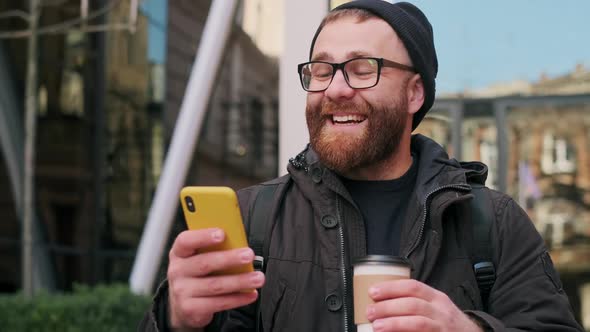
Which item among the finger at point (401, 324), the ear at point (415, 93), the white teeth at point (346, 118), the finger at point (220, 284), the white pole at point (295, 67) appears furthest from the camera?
the white pole at point (295, 67)

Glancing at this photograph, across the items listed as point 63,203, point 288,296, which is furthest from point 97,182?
point 288,296

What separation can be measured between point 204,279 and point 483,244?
0.65 m

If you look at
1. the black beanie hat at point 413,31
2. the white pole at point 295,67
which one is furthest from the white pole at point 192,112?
the black beanie hat at point 413,31

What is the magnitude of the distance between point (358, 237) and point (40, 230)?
12972 millimetres

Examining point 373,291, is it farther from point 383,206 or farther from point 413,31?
point 413,31

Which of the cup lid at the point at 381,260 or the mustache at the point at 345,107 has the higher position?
the mustache at the point at 345,107

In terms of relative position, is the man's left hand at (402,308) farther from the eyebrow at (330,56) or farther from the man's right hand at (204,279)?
the eyebrow at (330,56)

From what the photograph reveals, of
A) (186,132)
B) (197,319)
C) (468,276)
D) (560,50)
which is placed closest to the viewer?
(197,319)

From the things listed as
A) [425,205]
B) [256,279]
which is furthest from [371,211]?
[256,279]

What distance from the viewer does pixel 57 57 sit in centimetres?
1475

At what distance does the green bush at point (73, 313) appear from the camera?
696cm

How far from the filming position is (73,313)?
699 centimetres

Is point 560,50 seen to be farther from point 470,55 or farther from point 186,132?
point 186,132

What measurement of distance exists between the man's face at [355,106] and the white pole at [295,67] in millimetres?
1594
